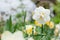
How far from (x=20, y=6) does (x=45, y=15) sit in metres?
4.66

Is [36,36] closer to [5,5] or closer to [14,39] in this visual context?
[14,39]

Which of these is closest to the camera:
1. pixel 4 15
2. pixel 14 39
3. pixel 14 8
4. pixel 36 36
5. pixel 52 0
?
pixel 14 39

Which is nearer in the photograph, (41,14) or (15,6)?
(41,14)

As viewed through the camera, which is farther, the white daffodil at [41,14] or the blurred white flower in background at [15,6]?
the blurred white flower in background at [15,6]

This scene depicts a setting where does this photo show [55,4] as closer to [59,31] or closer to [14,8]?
[14,8]

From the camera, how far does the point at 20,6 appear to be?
628 cm

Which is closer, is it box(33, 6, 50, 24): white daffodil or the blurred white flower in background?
box(33, 6, 50, 24): white daffodil

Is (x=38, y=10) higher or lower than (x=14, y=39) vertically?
higher

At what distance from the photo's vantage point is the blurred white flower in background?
5.97 m

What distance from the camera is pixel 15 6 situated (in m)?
6.28

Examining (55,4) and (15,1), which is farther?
(55,4)

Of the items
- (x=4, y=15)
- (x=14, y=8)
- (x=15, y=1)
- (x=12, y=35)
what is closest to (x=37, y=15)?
(x=12, y=35)

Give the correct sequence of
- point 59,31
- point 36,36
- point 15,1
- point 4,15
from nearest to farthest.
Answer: point 36,36, point 59,31, point 4,15, point 15,1

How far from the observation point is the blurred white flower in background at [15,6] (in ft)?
19.6
